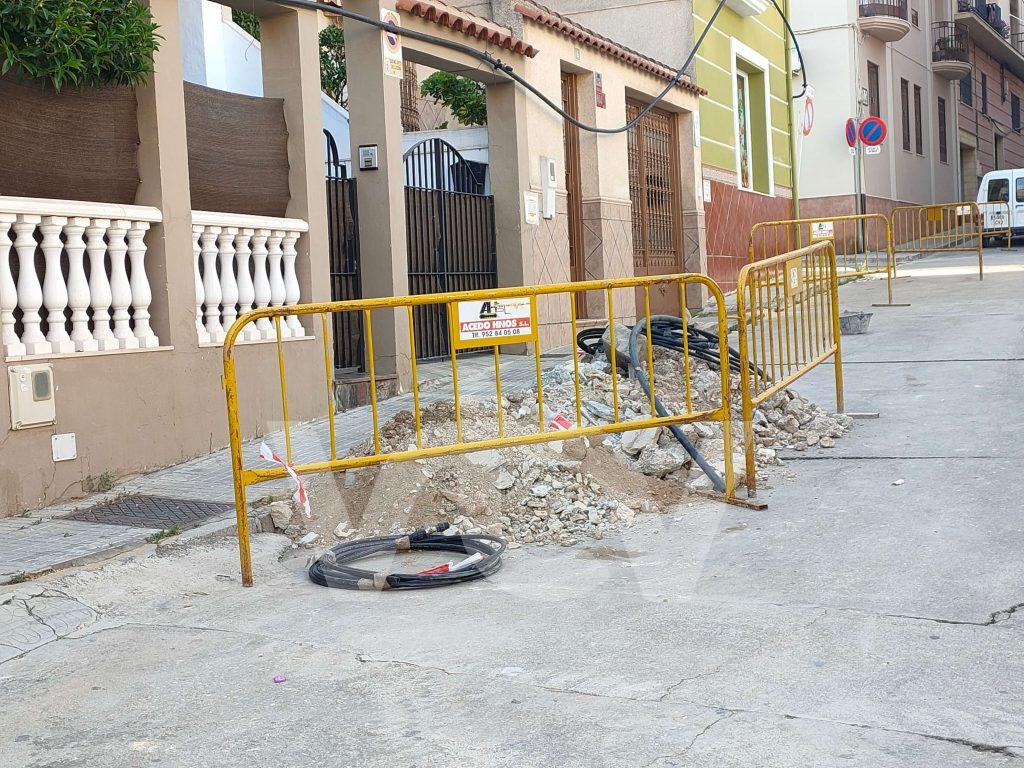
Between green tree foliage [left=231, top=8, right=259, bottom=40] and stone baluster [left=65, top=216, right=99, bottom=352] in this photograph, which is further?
green tree foliage [left=231, top=8, right=259, bottom=40]

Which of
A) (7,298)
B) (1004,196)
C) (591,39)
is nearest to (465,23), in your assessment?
(591,39)

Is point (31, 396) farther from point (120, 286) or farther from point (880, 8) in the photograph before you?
point (880, 8)

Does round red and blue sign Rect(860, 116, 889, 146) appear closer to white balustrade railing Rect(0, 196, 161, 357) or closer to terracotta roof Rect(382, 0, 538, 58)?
terracotta roof Rect(382, 0, 538, 58)

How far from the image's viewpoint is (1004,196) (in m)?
31.4

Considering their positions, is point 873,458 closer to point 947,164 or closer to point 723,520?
point 723,520

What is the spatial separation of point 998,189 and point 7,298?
97.8 feet

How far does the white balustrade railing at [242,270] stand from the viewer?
8453 mm

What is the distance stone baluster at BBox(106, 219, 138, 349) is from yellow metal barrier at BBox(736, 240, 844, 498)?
3926mm

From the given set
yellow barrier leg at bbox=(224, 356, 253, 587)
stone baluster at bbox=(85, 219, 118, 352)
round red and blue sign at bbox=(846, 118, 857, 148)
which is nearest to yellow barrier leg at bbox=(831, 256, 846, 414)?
yellow barrier leg at bbox=(224, 356, 253, 587)

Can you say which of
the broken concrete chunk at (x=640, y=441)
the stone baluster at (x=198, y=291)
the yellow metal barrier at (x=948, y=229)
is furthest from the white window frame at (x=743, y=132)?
the broken concrete chunk at (x=640, y=441)

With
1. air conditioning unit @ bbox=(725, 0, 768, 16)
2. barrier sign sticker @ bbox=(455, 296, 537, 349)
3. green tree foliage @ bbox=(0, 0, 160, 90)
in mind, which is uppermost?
air conditioning unit @ bbox=(725, 0, 768, 16)

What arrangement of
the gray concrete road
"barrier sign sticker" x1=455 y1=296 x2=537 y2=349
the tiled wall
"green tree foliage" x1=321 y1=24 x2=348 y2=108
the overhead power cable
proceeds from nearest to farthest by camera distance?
the gray concrete road → "barrier sign sticker" x1=455 y1=296 x2=537 y2=349 → the overhead power cable → "green tree foliage" x1=321 y1=24 x2=348 y2=108 → the tiled wall

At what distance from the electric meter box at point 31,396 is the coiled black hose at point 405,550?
2.16 metres

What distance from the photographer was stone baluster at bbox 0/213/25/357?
6855mm
